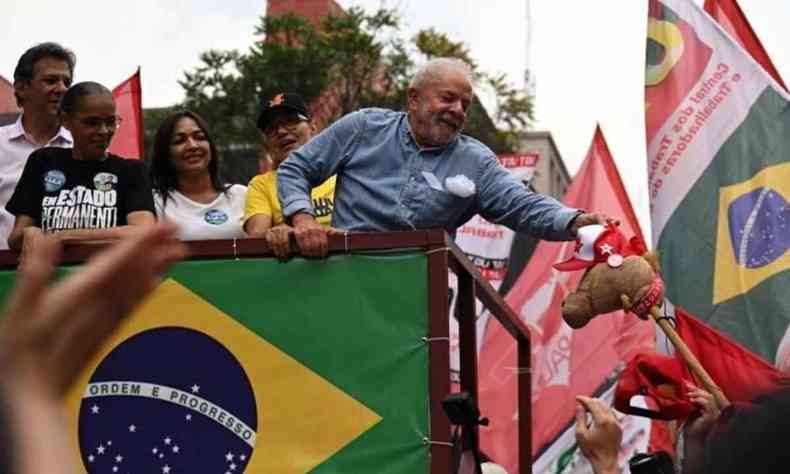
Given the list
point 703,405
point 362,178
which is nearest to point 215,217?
point 362,178

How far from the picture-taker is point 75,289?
161 cm

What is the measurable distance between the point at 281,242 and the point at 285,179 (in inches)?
24.7

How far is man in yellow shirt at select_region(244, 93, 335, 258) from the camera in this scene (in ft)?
20.9

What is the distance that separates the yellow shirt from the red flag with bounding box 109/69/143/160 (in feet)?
10.3

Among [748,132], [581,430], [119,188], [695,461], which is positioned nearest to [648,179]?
[748,132]

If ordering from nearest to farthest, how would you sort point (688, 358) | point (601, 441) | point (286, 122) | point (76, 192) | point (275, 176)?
point (601, 441)
point (688, 358)
point (76, 192)
point (275, 176)
point (286, 122)

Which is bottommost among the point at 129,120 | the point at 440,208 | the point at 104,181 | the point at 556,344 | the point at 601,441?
the point at 556,344

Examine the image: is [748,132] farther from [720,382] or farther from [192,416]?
[192,416]

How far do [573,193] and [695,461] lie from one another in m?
13.2

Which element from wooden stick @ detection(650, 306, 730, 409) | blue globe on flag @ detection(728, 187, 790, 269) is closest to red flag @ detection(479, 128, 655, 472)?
blue globe on flag @ detection(728, 187, 790, 269)

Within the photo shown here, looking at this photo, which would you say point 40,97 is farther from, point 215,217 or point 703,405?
point 703,405

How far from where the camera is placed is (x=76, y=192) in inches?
224

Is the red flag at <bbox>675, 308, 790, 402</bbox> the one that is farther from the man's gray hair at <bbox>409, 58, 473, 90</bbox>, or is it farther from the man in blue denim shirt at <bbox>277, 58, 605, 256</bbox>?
the man's gray hair at <bbox>409, 58, 473, 90</bbox>

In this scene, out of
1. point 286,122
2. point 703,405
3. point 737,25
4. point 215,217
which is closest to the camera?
point 703,405
